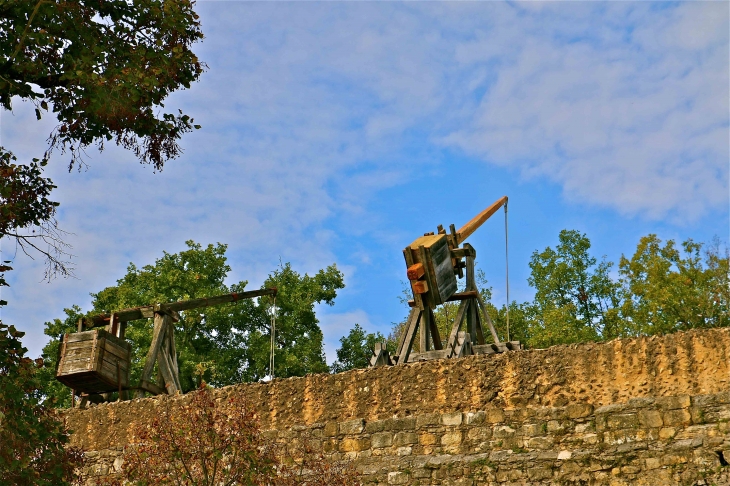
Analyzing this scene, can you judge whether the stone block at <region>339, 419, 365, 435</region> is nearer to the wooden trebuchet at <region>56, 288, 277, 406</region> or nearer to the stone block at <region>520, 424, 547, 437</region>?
the stone block at <region>520, 424, 547, 437</region>

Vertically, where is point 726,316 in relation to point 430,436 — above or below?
above

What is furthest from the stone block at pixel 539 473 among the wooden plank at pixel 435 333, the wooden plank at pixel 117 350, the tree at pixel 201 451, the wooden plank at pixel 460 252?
the wooden plank at pixel 117 350

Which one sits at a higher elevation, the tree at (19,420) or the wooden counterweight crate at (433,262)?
the wooden counterweight crate at (433,262)

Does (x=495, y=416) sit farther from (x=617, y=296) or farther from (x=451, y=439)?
(x=617, y=296)

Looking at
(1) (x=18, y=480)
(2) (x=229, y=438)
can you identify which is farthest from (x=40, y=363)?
(2) (x=229, y=438)

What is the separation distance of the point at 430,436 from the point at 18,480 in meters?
5.42

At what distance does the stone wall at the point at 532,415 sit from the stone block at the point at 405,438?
0.01 meters

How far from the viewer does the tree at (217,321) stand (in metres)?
25.4

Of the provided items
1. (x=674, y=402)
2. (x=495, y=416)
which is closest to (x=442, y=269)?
(x=495, y=416)

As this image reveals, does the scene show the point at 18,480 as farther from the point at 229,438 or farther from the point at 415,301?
the point at 415,301

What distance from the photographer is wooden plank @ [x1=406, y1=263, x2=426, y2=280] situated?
52.1ft

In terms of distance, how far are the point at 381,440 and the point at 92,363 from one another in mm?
5802

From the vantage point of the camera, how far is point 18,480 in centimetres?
797

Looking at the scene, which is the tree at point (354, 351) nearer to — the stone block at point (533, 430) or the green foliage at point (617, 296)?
the green foliage at point (617, 296)
